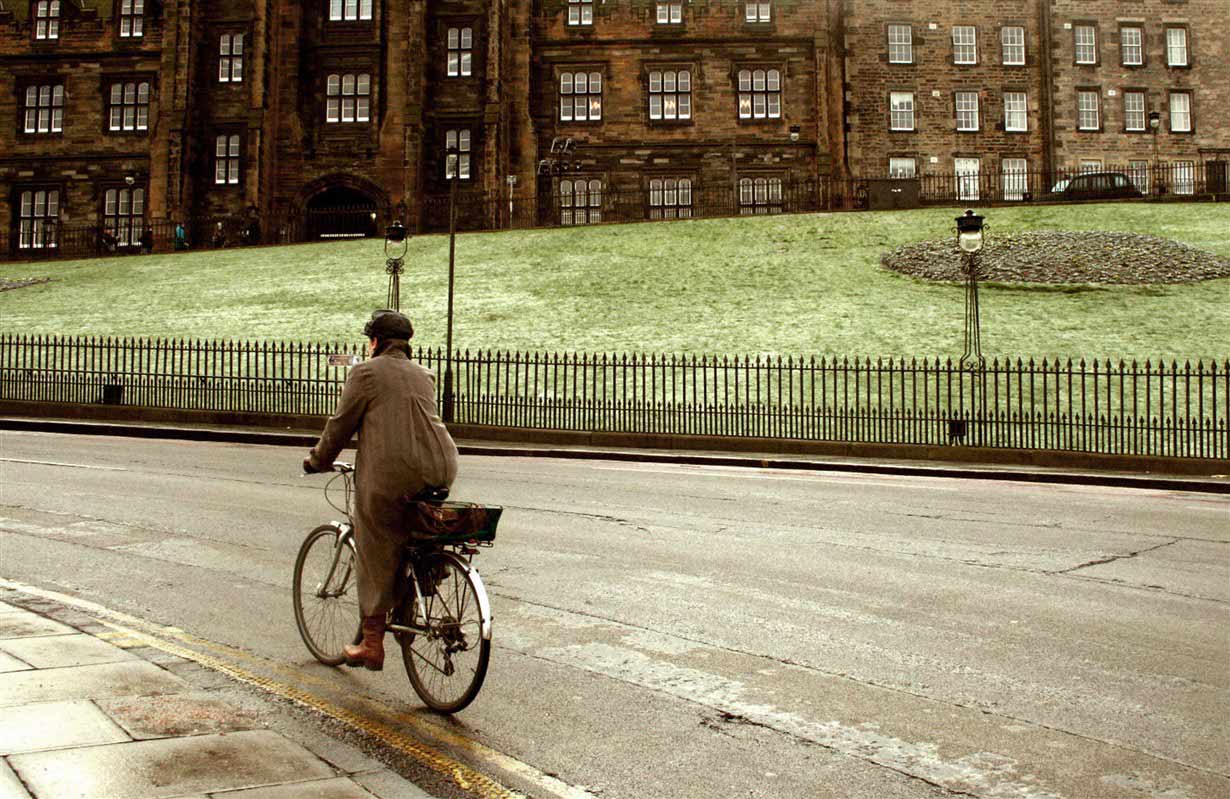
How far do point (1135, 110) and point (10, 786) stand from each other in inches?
2119

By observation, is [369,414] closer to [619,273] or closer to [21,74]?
[619,273]

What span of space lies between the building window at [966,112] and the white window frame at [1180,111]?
8756mm

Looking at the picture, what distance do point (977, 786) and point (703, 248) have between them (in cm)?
3244

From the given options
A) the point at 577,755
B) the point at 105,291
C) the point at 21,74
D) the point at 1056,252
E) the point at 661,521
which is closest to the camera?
the point at 577,755

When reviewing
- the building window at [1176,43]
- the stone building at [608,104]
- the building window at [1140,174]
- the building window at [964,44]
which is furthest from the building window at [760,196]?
the building window at [1176,43]

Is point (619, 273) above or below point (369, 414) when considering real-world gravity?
above

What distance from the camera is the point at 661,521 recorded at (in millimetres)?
11258

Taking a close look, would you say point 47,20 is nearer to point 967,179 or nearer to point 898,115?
point 898,115

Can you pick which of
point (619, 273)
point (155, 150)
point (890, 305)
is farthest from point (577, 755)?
point (155, 150)

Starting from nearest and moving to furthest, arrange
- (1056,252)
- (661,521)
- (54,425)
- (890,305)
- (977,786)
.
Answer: (977,786)
(661,521)
(54,425)
(890,305)
(1056,252)

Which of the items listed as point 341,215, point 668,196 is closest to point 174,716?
point 668,196

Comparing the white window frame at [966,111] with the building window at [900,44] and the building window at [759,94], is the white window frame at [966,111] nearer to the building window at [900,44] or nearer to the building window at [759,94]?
the building window at [900,44]

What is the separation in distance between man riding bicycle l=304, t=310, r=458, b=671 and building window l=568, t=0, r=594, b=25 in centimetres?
4659

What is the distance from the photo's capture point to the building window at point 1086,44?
49.2 m
